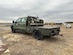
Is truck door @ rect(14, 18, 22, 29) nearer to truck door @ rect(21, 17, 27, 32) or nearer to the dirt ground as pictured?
truck door @ rect(21, 17, 27, 32)

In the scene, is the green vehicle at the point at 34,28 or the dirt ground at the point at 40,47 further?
the green vehicle at the point at 34,28

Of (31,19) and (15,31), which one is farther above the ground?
(31,19)

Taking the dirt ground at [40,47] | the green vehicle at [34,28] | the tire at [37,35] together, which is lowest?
the dirt ground at [40,47]

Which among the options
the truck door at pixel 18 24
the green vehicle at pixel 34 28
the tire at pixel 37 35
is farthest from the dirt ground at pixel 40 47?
the truck door at pixel 18 24

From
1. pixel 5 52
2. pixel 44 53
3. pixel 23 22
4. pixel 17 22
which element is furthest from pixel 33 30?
pixel 5 52

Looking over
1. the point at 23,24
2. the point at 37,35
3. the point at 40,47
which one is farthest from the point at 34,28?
the point at 40,47

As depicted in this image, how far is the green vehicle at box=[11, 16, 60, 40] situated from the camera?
825 centimetres

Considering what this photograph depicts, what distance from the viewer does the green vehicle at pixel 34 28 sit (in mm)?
8250

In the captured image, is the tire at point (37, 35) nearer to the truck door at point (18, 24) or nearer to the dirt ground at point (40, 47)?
the dirt ground at point (40, 47)

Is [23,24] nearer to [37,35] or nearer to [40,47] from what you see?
[37,35]

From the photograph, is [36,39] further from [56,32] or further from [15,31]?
[15,31]

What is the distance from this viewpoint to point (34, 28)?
9.27 metres

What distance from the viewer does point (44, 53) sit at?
5789 millimetres

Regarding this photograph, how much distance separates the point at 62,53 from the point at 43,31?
2.89m
